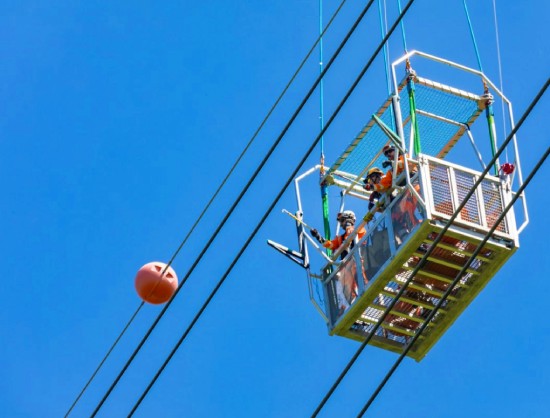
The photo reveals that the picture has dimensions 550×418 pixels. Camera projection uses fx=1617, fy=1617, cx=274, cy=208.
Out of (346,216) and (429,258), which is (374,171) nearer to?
(346,216)

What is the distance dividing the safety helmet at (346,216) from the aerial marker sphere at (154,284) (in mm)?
3691

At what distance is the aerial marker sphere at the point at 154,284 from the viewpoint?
17281mm

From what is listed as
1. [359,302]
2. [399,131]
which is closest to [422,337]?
[359,302]

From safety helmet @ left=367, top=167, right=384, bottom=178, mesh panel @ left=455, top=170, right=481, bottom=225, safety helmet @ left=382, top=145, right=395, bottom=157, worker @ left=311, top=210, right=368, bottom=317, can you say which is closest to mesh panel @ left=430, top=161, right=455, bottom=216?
mesh panel @ left=455, top=170, right=481, bottom=225

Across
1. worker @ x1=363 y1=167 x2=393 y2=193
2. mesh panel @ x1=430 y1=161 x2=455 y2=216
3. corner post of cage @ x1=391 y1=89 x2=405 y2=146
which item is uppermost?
corner post of cage @ x1=391 y1=89 x2=405 y2=146

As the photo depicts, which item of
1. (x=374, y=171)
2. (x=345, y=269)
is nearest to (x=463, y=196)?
(x=374, y=171)

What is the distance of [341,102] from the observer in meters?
14.1

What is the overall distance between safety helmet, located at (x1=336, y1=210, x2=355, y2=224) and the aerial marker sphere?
3.69 meters

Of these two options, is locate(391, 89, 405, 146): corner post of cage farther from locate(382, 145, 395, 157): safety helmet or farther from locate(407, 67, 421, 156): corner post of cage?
locate(382, 145, 395, 157): safety helmet

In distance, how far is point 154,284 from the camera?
56.8ft

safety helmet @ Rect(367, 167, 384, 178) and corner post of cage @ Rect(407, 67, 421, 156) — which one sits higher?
corner post of cage @ Rect(407, 67, 421, 156)

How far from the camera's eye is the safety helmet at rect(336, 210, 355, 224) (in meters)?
20.5

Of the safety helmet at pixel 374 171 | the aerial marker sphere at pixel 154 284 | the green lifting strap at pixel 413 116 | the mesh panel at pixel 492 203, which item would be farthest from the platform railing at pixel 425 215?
the aerial marker sphere at pixel 154 284

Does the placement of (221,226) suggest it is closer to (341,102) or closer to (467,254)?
(341,102)
